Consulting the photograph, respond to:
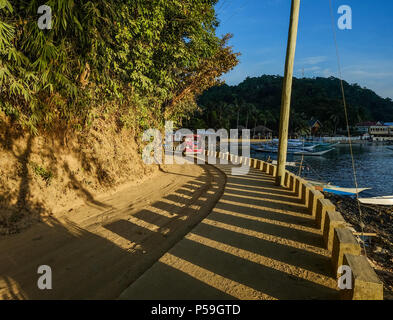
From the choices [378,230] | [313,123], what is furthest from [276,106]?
[378,230]

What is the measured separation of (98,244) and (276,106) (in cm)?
10759

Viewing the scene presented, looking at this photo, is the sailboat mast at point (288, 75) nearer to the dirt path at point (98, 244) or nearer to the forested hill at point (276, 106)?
the dirt path at point (98, 244)

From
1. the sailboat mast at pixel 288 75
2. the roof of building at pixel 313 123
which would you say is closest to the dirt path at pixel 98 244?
the sailboat mast at pixel 288 75

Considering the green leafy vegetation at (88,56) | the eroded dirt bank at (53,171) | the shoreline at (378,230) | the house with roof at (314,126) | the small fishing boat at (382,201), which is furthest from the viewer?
the house with roof at (314,126)

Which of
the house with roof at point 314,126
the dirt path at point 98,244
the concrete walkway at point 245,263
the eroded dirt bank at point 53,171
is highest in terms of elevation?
the house with roof at point 314,126

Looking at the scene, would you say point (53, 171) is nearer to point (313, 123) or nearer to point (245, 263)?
point (245, 263)

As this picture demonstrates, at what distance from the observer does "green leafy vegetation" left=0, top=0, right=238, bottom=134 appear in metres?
4.95

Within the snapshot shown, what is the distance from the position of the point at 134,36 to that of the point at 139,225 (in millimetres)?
7132

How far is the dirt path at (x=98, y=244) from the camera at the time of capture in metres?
3.56

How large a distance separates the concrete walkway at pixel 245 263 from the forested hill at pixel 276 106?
5601 cm

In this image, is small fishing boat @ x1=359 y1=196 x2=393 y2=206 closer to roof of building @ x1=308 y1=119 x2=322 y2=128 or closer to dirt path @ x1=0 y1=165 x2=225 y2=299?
dirt path @ x1=0 y1=165 x2=225 y2=299

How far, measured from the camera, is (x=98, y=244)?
497 cm
